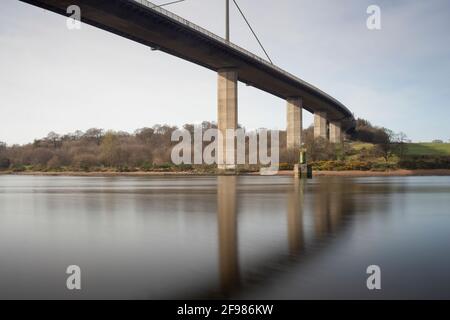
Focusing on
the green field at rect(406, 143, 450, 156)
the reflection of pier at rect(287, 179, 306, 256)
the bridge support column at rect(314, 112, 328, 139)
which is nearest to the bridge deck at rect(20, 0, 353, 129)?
the bridge support column at rect(314, 112, 328, 139)

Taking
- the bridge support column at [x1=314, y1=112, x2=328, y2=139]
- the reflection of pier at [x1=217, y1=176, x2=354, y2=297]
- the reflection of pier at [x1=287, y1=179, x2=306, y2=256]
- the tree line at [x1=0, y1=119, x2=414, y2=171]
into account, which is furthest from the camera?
the bridge support column at [x1=314, y1=112, x2=328, y2=139]

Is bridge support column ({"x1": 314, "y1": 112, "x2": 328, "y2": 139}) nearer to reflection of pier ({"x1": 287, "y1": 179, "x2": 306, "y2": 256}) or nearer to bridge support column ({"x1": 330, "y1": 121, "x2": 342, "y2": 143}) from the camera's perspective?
bridge support column ({"x1": 330, "y1": 121, "x2": 342, "y2": 143})

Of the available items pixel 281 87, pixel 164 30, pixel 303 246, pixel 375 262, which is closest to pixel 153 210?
pixel 303 246

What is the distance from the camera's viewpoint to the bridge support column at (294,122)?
93.3m

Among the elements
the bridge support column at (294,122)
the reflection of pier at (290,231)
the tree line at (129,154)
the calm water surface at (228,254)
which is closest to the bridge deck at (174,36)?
the bridge support column at (294,122)

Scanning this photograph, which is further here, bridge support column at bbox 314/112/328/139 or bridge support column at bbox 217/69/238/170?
bridge support column at bbox 314/112/328/139

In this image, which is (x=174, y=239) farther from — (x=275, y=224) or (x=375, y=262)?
(x=375, y=262)

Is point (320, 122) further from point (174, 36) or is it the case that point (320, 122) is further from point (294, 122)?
point (174, 36)

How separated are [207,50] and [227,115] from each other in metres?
11.1

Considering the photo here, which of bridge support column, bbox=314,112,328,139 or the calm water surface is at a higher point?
bridge support column, bbox=314,112,328,139

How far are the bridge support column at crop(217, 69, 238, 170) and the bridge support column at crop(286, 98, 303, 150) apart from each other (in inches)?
957

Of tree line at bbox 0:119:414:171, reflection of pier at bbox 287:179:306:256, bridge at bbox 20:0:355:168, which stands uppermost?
bridge at bbox 20:0:355:168

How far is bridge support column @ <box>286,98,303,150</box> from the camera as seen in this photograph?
93312mm

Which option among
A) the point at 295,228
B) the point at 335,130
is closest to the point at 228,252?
the point at 295,228
